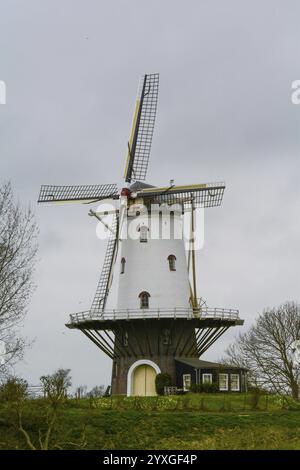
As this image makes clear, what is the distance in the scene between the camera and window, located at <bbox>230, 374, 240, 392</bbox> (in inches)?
1399

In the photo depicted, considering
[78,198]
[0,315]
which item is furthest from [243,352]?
[0,315]

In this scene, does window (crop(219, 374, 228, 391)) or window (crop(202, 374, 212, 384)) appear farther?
window (crop(219, 374, 228, 391))

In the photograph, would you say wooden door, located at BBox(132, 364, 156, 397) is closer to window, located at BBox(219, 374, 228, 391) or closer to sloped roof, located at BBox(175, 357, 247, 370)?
sloped roof, located at BBox(175, 357, 247, 370)

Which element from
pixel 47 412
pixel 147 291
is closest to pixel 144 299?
pixel 147 291

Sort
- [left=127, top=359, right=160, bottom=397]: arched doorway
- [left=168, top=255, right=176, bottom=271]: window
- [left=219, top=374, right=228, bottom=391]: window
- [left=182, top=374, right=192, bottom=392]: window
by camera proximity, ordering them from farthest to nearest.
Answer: [left=168, top=255, right=176, bottom=271]: window → [left=127, top=359, right=160, bottom=397]: arched doorway → [left=219, top=374, right=228, bottom=391]: window → [left=182, top=374, right=192, bottom=392]: window

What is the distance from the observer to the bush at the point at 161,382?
34938 millimetres

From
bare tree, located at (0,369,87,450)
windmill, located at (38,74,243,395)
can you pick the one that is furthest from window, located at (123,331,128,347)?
bare tree, located at (0,369,87,450)

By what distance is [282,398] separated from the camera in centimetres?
3106

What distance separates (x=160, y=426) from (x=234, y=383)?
12410 millimetres

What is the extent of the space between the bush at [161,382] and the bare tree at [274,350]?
6303 mm

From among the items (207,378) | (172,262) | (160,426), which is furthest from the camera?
(172,262)

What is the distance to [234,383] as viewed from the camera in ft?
117

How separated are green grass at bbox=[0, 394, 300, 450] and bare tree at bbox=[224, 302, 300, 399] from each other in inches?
503

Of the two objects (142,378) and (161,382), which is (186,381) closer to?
(161,382)
